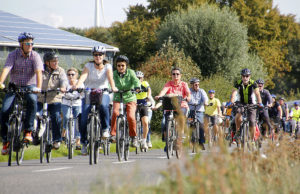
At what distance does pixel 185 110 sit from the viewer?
1305 cm

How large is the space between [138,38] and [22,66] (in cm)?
4135

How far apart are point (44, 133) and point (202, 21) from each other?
33.5 meters

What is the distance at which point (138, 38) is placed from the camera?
51000 mm

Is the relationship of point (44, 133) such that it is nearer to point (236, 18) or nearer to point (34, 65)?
point (34, 65)

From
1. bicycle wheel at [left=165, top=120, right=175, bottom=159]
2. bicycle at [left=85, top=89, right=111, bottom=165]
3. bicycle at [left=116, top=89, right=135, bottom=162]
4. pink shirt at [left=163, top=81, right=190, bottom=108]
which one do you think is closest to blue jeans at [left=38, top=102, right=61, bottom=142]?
bicycle at [left=85, top=89, right=111, bottom=165]

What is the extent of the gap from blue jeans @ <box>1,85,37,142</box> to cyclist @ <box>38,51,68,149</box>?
87 centimetres

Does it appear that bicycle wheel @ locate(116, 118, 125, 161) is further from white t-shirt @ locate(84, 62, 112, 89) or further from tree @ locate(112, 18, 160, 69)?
tree @ locate(112, 18, 160, 69)

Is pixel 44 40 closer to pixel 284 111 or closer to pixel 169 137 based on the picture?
pixel 284 111

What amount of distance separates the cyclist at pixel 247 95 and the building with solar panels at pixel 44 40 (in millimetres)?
18298

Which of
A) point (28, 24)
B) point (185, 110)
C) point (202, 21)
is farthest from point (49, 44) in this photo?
point (185, 110)

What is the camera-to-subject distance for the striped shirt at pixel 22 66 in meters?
9.91

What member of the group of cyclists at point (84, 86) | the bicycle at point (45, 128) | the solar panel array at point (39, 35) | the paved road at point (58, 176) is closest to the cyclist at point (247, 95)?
the group of cyclists at point (84, 86)

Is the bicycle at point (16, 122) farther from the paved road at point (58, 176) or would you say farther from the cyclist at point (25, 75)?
the paved road at point (58, 176)

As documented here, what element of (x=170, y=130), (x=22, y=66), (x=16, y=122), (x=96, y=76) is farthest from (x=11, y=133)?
(x=170, y=130)
